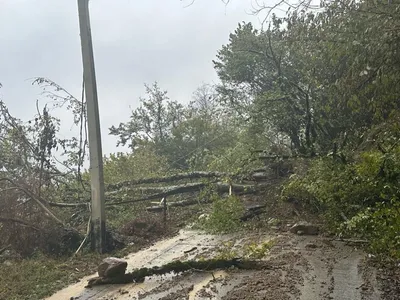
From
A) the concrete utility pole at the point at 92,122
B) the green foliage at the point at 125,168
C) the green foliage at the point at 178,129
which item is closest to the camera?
the concrete utility pole at the point at 92,122

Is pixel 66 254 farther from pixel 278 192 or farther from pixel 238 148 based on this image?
pixel 238 148

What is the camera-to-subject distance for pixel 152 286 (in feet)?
17.4

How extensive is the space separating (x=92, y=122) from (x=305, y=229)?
4.36 meters

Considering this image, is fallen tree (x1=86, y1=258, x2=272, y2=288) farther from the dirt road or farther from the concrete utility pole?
the concrete utility pole

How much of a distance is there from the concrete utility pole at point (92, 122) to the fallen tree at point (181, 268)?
2.36 meters

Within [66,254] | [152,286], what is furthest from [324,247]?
[66,254]

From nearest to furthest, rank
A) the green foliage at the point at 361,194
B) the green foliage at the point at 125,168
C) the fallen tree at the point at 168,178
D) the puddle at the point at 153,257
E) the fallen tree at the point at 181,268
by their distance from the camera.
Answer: the green foliage at the point at 361,194 → the puddle at the point at 153,257 → the fallen tree at the point at 181,268 → the fallen tree at the point at 168,178 → the green foliage at the point at 125,168

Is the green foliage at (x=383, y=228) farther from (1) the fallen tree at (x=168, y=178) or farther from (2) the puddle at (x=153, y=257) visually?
(1) the fallen tree at (x=168, y=178)

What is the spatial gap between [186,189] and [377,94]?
6.88m

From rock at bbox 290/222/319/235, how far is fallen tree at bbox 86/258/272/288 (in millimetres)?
2027

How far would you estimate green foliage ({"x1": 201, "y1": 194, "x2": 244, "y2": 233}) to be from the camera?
8.41 m

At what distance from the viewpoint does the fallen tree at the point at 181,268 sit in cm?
559

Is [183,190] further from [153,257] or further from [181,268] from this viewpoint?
[181,268]

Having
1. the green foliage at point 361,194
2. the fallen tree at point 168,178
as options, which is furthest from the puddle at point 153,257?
the fallen tree at point 168,178
